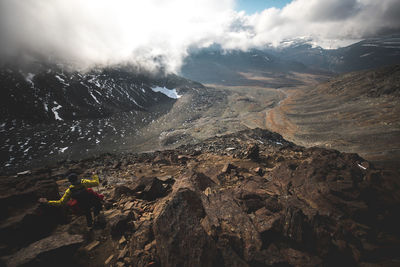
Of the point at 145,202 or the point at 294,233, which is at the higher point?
the point at 145,202

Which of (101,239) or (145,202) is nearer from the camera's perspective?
(101,239)

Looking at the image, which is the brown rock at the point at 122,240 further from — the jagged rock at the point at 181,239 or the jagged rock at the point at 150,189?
the jagged rock at the point at 150,189

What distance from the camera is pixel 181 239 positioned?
15.0 feet

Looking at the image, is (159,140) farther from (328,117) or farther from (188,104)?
(328,117)

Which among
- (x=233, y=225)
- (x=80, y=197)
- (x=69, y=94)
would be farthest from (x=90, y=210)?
(x=69, y=94)

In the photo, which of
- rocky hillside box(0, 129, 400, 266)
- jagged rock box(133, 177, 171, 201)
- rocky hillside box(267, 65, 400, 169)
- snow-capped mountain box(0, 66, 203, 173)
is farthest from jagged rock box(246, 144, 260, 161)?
snow-capped mountain box(0, 66, 203, 173)

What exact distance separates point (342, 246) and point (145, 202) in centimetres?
732

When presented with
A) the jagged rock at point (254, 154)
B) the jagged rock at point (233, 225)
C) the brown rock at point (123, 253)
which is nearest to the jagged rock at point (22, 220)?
the brown rock at point (123, 253)

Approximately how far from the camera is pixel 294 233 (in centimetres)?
502

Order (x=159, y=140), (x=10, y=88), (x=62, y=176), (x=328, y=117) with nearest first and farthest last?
(x=62, y=176), (x=159, y=140), (x=328, y=117), (x=10, y=88)

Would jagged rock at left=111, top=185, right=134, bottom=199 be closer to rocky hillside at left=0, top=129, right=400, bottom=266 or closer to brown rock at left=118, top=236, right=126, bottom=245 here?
rocky hillside at left=0, top=129, right=400, bottom=266

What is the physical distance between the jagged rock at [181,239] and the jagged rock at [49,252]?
8.14 feet

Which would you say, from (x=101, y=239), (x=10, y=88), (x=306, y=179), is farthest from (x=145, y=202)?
(x=10, y=88)

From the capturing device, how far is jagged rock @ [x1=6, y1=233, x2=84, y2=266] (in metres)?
4.25
